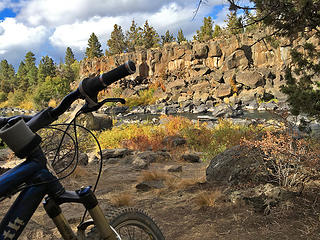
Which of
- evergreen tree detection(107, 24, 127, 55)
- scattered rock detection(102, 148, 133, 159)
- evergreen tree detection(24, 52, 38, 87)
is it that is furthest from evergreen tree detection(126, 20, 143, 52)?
scattered rock detection(102, 148, 133, 159)

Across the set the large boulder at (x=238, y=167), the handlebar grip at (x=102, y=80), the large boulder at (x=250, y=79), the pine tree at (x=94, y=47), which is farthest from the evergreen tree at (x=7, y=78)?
the handlebar grip at (x=102, y=80)

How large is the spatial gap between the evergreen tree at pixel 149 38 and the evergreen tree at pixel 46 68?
27.1 m

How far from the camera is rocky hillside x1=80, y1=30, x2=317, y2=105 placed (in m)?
34.8

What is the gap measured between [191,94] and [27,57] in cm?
6472

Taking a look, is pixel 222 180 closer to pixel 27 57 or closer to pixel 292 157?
pixel 292 157

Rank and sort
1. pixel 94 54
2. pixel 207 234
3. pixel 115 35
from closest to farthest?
pixel 207 234 < pixel 115 35 < pixel 94 54

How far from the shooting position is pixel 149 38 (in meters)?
61.2

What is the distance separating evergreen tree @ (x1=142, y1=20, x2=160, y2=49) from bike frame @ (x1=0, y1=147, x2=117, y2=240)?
2403 inches

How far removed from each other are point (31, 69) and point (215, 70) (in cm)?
5861

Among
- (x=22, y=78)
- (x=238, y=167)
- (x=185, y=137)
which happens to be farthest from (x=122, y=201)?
(x=22, y=78)

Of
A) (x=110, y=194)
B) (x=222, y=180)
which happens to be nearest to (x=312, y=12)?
(x=222, y=180)

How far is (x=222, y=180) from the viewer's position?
16.1ft

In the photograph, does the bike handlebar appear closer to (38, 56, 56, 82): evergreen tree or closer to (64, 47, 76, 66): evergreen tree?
(38, 56, 56, 82): evergreen tree

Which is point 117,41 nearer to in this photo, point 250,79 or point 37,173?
point 250,79
